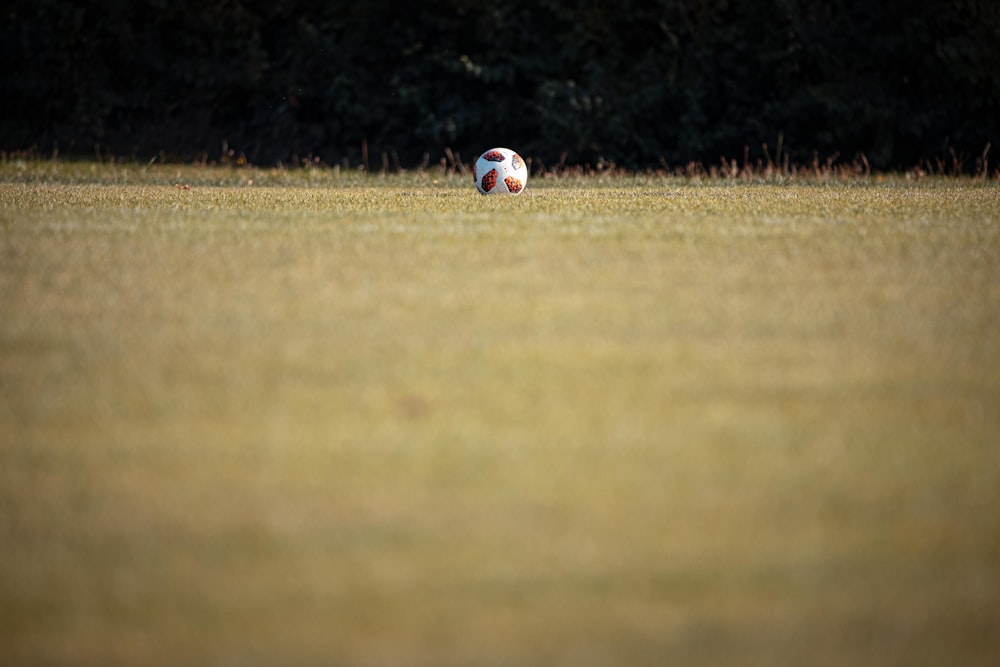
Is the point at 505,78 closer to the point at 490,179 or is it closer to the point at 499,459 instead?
the point at 490,179

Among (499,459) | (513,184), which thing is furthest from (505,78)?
(499,459)

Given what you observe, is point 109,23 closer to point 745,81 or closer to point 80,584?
point 745,81

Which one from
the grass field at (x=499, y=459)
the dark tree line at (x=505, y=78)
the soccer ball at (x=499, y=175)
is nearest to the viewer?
the grass field at (x=499, y=459)

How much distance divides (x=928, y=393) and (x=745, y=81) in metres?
26.1

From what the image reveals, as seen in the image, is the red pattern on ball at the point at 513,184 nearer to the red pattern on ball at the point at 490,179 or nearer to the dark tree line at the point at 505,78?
the red pattern on ball at the point at 490,179

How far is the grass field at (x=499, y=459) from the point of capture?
312cm

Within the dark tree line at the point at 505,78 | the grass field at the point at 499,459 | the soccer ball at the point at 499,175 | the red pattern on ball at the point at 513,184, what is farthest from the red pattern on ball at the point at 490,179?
the dark tree line at the point at 505,78

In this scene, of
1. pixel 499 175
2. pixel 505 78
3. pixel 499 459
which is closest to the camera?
pixel 499 459

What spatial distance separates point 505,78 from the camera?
31.3m

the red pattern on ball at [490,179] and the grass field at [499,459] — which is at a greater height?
the red pattern on ball at [490,179]

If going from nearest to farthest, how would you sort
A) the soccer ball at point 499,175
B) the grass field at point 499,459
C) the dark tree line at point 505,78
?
the grass field at point 499,459, the soccer ball at point 499,175, the dark tree line at point 505,78

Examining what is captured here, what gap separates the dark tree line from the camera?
28.7 m

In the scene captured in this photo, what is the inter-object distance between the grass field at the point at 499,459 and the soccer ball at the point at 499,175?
658cm

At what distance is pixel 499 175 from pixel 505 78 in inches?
652
